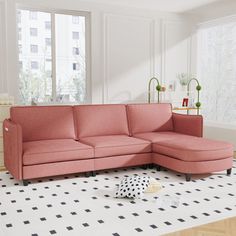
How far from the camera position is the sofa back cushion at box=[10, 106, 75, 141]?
4383 millimetres

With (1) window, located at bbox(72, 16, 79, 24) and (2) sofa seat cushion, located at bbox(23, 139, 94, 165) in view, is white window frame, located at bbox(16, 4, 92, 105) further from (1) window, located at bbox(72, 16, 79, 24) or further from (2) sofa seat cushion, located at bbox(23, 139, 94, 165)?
(2) sofa seat cushion, located at bbox(23, 139, 94, 165)

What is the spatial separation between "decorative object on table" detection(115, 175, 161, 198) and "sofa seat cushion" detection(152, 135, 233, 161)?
2.06ft

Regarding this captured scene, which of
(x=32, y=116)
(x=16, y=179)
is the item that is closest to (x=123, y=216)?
(x=16, y=179)

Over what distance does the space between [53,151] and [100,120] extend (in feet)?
3.52

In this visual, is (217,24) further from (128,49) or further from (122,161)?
(122,161)

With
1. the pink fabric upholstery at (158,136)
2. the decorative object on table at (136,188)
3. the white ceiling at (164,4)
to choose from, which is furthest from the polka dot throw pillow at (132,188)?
the white ceiling at (164,4)

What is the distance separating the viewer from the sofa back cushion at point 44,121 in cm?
438

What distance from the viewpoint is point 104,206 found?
326cm

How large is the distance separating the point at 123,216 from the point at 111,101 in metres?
3.25

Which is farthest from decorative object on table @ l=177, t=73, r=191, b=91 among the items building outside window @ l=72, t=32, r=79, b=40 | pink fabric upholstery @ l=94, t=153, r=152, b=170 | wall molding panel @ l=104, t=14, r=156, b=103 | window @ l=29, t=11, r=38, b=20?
window @ l=29, t=11, r=38, b=20

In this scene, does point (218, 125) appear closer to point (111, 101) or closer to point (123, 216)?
point (111, 101)

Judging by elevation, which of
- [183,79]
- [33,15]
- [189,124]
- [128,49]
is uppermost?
[33,15]

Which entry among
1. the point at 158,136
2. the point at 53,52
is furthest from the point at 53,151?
the point at 53,52

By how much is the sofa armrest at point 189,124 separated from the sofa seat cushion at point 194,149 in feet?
1.56
